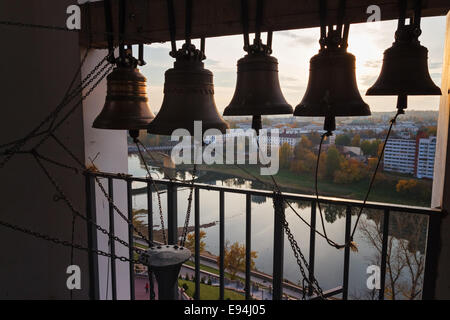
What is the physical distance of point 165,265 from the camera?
1.42 metres

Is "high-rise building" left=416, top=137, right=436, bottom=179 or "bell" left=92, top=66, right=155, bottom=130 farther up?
"bell" left=92, top=66, right=155, bottom=130

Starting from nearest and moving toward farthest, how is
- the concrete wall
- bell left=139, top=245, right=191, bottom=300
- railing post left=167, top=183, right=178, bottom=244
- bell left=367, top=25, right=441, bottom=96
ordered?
bell left=367, top=25, right=441, bottom=96
bell left=139, top=245, right=191, bottom=300
railing post left=167, top=183, right=178, bottom=244
the concrete wall

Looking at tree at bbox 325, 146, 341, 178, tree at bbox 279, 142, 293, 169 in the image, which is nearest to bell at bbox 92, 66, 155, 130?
tree at bbox 279, 142, 293, 169

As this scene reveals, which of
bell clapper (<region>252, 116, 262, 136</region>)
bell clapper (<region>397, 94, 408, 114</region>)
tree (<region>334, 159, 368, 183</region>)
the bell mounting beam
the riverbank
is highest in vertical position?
the bell mounting beam

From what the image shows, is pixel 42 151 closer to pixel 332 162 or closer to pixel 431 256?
pixel 332 162

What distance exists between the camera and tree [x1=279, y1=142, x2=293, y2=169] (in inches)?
82.7

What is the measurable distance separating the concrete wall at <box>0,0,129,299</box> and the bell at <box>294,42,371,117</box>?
5.54 ft

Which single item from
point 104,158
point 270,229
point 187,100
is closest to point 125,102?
point 187,100

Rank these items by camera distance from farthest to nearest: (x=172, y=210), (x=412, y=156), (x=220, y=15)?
(x=172, y=210) < (x=412, y=156) < (x=220, y=15)

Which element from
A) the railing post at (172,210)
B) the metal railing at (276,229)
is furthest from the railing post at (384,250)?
the railing post at (172,210)

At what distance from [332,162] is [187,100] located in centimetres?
104

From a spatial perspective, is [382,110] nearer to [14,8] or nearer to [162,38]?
[162,38]

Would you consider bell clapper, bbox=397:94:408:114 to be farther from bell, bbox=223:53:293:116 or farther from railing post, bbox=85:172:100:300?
railing post, bbox=85:172:100:300

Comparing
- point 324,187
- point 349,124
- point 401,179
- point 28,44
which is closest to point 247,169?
point 324,187
